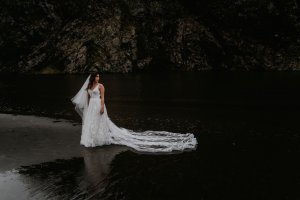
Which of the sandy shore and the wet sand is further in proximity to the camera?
the sandy shore

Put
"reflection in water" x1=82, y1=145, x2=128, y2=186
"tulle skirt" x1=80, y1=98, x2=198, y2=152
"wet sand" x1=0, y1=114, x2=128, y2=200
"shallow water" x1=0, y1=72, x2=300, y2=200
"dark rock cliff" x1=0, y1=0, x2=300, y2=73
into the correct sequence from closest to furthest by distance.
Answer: "shallow water" x1=0, y1=72, x2=300, y2=200 < "wet sand" x1=0, y1=114, x2=128, y2=200 < "reflection in water" x1=82, y1=145, x2=128, y2=186 < "tulle skirt" x1=80, y1=98, x2=198, y2=152 < "dark rock cliff" x1=0, y1=0, x2=300, y2=73

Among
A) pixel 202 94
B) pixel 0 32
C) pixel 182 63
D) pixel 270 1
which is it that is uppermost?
pixel 270 1

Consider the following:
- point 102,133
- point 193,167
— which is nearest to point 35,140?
point 102,133

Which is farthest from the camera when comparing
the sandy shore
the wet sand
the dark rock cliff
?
the dark rock cliff

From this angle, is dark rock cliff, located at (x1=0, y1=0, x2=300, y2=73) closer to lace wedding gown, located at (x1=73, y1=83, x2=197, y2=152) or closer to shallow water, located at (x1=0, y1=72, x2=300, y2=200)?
shallow water, located at (x1=0, y1=72, x2=300, y2=200)

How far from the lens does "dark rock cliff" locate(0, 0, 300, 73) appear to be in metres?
92.9

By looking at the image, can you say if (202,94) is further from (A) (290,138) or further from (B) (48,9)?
(B) (48,9)

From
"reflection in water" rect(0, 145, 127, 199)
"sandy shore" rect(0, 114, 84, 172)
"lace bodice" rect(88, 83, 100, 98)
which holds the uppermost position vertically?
"lace bodice" rect(88, 83, 100, 98)

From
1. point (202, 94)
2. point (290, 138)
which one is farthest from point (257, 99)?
point (290, 138)

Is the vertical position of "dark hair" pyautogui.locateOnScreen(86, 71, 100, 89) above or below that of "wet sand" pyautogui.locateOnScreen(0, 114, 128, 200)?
above

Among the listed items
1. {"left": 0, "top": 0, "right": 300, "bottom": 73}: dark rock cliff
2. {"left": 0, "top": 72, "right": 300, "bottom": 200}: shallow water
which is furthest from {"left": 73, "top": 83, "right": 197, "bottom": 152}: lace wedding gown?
{"left": 0, "top": 0, "right": 300, "bottom": 73}: dark rock cliff

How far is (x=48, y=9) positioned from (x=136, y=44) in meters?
22.6

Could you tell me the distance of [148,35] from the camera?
98000 mm

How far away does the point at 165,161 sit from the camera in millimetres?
15180
